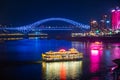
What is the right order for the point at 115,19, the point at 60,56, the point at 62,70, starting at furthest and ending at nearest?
the point at 115,19, the point at 60,56, the point at 62,70

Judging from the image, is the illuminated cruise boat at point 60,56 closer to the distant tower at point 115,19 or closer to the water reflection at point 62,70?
the water reflection at point 62,70

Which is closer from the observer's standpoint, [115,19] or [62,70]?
[62,70]

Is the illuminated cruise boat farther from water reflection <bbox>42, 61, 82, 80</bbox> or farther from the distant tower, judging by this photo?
the distant tower

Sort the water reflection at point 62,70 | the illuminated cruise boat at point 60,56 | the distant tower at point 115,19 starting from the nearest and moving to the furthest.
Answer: the water reflection at point 62,70 < the illuminated cruise boat at point 60,56 < the distant tower at point 115,19

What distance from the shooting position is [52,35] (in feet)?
188

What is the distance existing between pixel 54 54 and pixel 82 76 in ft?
17.2

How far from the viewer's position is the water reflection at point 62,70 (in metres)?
14.3

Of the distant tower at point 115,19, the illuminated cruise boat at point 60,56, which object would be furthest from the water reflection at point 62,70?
the distant tower at point 115,19

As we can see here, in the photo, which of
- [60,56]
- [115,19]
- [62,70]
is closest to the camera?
[62,70]

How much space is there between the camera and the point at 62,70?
53.1 ft

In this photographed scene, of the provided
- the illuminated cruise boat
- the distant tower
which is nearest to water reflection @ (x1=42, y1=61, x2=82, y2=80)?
the illuminated cruise boat

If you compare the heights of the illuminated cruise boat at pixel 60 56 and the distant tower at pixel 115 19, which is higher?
the distant tower at pixel 115 19

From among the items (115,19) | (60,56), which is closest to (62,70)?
(60,56)

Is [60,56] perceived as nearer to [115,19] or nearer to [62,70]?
[62,70]
